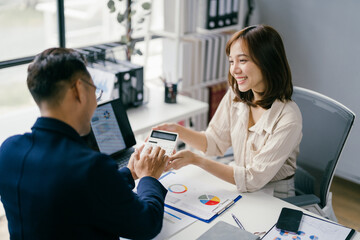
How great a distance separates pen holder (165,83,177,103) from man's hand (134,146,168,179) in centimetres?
122

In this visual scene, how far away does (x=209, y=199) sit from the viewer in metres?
1.67

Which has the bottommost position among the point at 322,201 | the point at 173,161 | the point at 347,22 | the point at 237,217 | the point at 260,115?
the point at 322,201

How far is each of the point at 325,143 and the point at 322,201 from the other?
10.3 inches

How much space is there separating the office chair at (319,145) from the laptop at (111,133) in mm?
791

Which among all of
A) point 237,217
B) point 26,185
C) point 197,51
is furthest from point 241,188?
point 197,51

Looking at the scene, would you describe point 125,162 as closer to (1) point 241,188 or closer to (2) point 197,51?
(1) point 241,188

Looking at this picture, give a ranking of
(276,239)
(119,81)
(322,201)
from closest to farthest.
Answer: (276,239) < (322,201) < (119,81)

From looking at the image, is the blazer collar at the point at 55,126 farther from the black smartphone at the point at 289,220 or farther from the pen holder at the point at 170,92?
the pen holder at the point at 170,92

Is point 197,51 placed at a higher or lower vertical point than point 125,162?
higher

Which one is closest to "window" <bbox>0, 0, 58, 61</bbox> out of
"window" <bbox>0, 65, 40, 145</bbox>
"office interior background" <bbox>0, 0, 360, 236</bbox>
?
"window" <bbox>0, 65, 40, 145</bbox>

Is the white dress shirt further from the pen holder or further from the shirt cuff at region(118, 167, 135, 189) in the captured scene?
the pen holder

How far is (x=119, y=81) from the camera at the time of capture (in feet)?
8.33

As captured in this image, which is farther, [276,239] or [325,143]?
[325,143]

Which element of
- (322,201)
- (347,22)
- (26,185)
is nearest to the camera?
(26,185)
